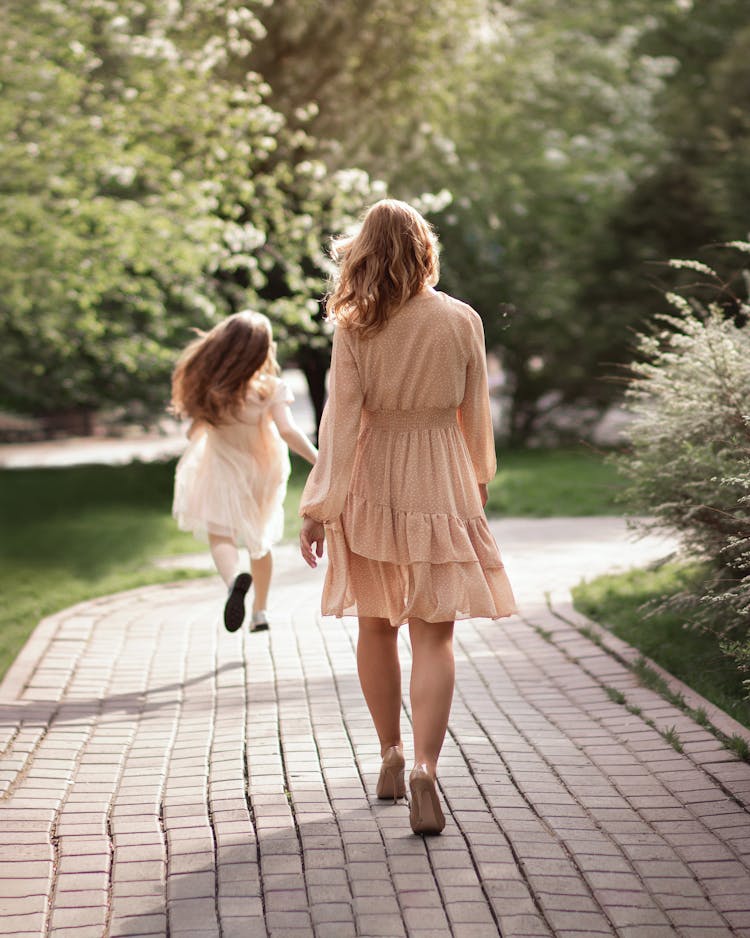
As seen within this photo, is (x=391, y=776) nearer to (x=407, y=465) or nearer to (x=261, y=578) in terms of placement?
(x=407, y=465)

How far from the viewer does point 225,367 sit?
717 centimetres

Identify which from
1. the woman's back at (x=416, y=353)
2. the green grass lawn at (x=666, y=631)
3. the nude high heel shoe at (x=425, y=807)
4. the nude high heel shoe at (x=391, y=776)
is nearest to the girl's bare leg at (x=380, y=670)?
the nude high heel shoe at (x=391, y=776)

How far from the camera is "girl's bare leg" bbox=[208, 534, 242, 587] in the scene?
7.27m

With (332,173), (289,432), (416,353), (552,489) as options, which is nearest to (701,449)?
(289,432)

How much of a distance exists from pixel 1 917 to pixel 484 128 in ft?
63.7

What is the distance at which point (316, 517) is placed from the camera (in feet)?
14.5

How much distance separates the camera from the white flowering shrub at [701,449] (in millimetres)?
6352

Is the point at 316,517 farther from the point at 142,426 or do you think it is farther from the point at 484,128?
the point at 484,128

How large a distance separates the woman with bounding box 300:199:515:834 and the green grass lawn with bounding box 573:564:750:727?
1756mm

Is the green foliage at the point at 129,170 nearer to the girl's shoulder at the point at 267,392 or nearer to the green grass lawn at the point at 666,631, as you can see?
the girl's shoulder at the point at 267,392

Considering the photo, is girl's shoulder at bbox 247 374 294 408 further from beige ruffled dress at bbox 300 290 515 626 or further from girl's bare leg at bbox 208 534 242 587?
beige ruffled dress at bbox 300 290 515 626

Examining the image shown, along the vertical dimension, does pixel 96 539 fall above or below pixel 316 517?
below

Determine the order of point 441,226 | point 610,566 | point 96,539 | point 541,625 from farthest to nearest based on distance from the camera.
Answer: point 441,226 < point 96,539 < point 610,566 < point 541,625

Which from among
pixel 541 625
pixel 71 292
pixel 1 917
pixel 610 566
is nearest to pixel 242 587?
pixel 541 625
